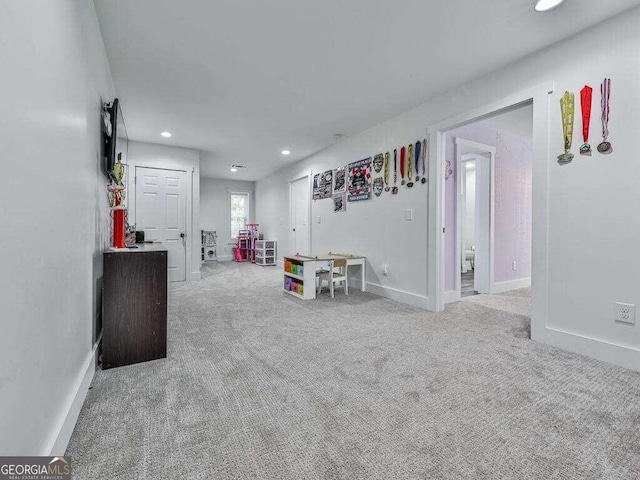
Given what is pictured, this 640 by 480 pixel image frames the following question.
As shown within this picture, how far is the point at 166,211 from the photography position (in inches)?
208

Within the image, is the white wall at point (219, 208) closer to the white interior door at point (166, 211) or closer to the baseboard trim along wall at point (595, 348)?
the white interior door at point (166, 211)

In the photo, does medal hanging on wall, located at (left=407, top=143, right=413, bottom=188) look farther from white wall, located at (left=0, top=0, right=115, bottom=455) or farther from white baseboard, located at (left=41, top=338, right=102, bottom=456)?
white baseboard, located at (left=41, top=338, right=102, bottom=456)

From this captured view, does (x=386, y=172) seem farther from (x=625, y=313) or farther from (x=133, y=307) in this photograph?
(x=133, y=307)

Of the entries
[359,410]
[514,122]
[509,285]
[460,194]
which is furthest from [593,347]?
[514,122]

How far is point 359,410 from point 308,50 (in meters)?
2.63

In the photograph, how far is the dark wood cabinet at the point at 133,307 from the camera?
198cm

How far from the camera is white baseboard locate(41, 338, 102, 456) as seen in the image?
111cm

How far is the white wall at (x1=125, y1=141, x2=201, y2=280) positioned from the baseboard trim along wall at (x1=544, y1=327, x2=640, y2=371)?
199 inches

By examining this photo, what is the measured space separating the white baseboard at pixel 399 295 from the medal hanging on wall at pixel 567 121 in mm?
1868

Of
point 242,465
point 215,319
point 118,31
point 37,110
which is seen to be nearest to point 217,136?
point 118,31

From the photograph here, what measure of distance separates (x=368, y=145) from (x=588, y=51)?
8.26 ft

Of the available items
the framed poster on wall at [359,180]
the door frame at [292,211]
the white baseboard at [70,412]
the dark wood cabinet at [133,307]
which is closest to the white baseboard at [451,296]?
the framed poster on wall at [359,180]

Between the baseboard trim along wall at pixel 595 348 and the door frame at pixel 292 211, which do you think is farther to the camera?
the door frame at pixel 292 211

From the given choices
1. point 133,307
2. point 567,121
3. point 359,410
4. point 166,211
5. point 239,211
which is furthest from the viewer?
point 239,211
